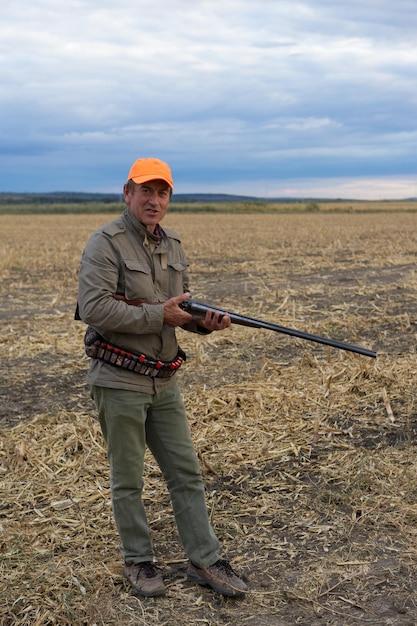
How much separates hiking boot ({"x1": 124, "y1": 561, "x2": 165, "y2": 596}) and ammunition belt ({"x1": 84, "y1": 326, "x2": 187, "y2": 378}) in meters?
1.07

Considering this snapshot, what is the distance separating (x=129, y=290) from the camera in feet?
12.1

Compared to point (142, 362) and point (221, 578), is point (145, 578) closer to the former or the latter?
point (221, 578)

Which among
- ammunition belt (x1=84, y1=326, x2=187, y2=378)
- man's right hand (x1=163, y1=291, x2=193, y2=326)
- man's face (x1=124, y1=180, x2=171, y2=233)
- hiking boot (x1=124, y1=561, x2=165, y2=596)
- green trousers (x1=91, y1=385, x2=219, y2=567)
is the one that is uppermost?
man's face (x1=124, y1=180, x2=171, y2=233)

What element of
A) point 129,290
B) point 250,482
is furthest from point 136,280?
point 250,482

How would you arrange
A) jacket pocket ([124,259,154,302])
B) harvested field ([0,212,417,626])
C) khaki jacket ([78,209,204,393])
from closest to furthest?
khaki jacket ([78,209,204,393])
jacket pocket ([124,259,154,302])
harvested field ([0,212,417,626])

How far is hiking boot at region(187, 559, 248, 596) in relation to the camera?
12.5ft

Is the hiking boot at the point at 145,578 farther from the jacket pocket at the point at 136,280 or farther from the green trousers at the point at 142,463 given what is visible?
the jacket pocket at the point at 136,280

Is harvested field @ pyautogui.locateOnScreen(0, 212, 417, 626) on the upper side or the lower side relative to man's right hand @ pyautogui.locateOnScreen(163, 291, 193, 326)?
lower

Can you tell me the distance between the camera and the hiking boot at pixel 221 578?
3.81m

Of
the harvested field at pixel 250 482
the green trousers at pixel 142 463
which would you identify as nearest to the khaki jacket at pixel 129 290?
the green trousers at pixel 142 463

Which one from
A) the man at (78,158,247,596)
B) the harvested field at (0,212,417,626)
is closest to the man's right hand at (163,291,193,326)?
the man at (78,158,247,596)

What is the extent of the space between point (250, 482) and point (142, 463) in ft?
5.20

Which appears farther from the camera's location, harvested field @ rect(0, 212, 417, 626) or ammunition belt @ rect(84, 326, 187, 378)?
harvested field @ rect(0, 212, 417, 626)

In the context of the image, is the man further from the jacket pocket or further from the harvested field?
the harvested field
